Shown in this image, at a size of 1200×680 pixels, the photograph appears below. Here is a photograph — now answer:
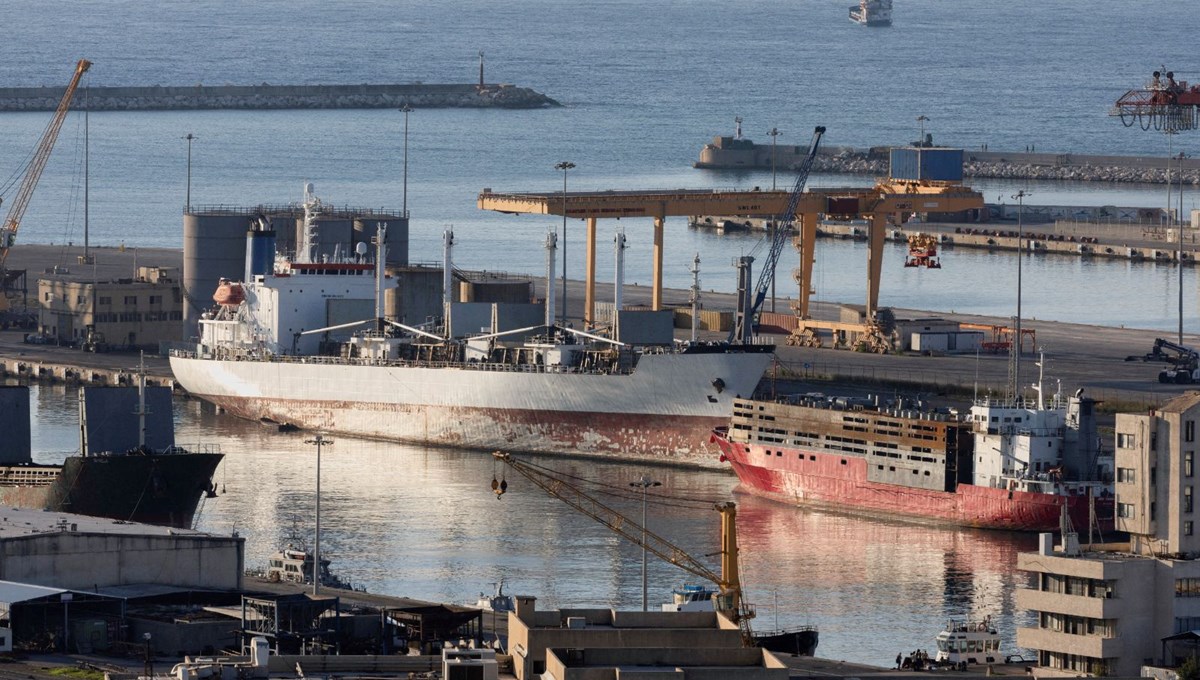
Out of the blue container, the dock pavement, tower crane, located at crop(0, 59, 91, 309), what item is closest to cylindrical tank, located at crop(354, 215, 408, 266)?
the dock pavement

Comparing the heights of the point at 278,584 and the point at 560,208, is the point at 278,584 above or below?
below

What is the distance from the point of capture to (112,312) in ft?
315

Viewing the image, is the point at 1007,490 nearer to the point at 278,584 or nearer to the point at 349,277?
the point at 278,584

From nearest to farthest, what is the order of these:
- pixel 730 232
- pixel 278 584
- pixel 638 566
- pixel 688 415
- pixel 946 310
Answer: pixel 278 584
pixel 638 566
pixel 688 415
pixel 946 310
pixel 730 232

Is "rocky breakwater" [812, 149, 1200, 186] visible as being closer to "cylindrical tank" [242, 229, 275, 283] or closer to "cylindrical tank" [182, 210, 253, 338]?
"cylindrical tank" [182, 210, 253, 338]

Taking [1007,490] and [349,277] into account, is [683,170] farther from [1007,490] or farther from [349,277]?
[1007,490]

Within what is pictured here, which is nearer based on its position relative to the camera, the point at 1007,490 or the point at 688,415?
the point at 1007,490

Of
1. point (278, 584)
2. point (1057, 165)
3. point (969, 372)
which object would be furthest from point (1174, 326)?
point (1057, 165)

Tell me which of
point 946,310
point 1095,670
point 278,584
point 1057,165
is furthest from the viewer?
point 1057,165

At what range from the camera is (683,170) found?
618 feet

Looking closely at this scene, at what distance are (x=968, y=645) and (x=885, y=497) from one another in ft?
67.5

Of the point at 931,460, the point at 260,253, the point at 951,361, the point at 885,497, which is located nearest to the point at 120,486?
the point at 885,497

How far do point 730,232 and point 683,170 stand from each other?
4046 centimetres

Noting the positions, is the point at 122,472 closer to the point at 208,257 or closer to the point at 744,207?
the point at 208,257
